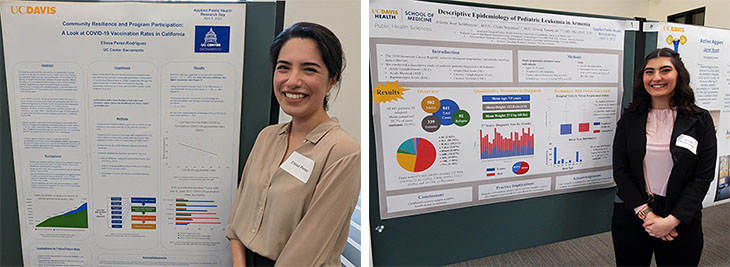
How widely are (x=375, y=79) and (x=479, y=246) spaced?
0.97m

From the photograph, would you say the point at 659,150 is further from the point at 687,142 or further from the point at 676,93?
the point at 676,93

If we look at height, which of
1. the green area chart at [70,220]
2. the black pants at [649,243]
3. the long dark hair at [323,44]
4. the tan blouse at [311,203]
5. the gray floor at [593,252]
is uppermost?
the long dark hair at [323,44]

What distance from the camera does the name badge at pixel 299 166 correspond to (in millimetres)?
1153

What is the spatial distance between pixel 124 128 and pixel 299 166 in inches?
31.2

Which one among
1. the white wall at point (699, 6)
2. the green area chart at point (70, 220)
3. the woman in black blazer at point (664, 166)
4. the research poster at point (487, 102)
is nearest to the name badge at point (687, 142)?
the woman in black blazer at point (664, 166)

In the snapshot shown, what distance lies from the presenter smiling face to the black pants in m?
1.50

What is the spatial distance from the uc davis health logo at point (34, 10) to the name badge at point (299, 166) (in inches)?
43.9

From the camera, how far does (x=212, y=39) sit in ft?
4.51

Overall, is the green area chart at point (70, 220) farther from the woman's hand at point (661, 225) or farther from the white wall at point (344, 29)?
the woman's hand at point (661, 225)

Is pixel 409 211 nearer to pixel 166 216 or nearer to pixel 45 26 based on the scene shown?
pixel 166 216

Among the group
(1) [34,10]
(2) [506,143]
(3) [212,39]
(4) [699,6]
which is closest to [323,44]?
(3) [212,39]

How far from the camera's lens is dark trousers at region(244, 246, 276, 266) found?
4.28 ft

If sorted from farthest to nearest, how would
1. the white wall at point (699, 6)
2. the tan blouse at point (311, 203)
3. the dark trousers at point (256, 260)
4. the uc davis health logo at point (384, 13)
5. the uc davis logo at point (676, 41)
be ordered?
1. the white wall at point (699, 6)
2. the uc davis logo at point (676, 41)
3. the uc davis health logo at point (384, 13)
4. the dark trousers at point (256, 260)
5. the tan blouse at point (311, 203)

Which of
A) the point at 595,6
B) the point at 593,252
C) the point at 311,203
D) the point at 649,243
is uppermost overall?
the point at 595,6
